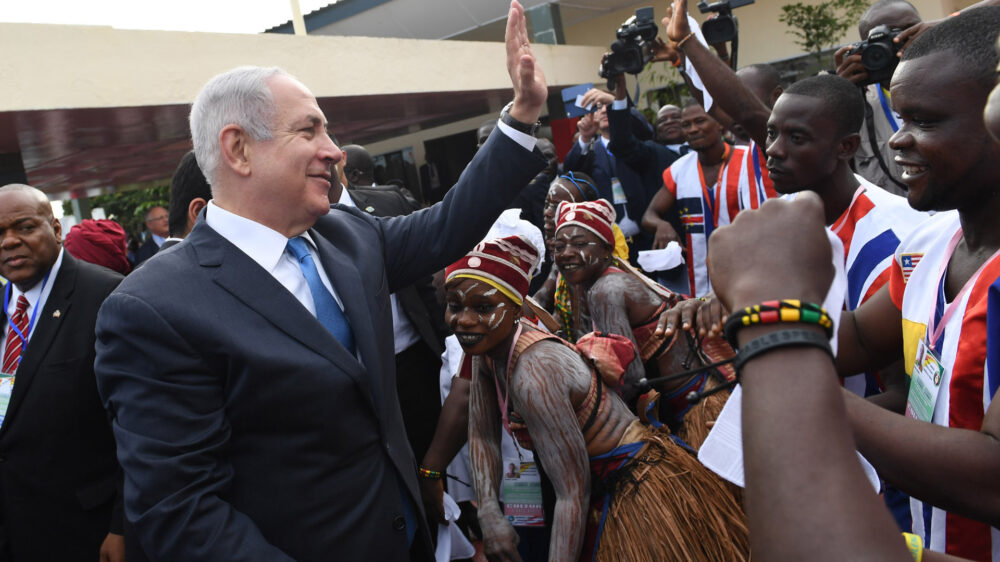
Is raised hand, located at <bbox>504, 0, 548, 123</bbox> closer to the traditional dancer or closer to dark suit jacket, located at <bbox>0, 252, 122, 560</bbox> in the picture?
the traditional dancer

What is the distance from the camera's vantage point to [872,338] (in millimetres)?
1806

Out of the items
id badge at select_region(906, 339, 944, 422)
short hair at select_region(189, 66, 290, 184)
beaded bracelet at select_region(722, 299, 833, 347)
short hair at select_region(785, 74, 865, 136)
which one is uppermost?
short hair at select_region(189, 66, 290, 184)

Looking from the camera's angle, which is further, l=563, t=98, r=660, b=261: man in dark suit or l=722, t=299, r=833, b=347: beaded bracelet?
l=563, t=98, r=660, b=261: man in dark suit

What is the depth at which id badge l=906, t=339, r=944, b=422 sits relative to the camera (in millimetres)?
1474

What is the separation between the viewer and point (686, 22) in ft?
11.2

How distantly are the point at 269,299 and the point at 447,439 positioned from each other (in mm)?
1424

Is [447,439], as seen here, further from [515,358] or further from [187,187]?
[187,187]

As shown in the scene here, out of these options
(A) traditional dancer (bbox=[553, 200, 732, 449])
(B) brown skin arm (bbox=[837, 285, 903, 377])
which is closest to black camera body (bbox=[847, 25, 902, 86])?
(A) traditional dancer (bbox=[553, 200, 732, 449])

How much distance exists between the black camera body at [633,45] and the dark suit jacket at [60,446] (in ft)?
10.7

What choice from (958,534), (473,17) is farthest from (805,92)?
(473,17)

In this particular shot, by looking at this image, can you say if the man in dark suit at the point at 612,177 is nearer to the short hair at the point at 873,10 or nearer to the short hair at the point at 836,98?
the short hair at the point at 873,10

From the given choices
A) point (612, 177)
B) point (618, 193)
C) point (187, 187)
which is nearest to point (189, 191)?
point (187, 187)

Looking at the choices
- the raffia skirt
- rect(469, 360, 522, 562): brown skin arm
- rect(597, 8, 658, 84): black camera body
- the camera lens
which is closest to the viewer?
the raffia skirt

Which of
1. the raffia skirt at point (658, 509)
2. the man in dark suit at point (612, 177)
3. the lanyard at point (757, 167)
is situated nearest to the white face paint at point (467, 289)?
the raffia skirt at point (658, 509)
